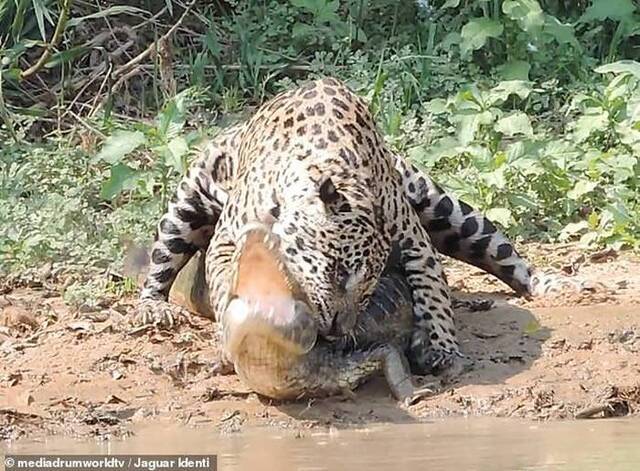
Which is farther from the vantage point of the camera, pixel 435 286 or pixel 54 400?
pixel 435 286

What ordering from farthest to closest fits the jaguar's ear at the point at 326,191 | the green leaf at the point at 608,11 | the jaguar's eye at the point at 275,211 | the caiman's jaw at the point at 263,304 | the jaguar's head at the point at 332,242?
the green leaf at the point at 608,11 < the jaguar's eye at the point at 275,211 < the jaguar's ear at the point at 326,191 < the jaguar's head at the point at 332,242 < the caiman's jaw at the point at 263,304

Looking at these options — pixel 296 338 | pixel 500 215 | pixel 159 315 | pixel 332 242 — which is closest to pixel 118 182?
pixel 159 315

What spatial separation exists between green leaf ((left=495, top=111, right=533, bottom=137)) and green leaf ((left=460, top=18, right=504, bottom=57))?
119cm

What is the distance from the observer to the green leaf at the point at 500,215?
27.8 ft

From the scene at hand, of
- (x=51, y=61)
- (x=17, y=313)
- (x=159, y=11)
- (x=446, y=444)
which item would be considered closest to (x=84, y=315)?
(x=17, y=313)

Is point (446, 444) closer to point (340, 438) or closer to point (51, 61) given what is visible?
point (340, 438)

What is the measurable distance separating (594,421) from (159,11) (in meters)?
6.20

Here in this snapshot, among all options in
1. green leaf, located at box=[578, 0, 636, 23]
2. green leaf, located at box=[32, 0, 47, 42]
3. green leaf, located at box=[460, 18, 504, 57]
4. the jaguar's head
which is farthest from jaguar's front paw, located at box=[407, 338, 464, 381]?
green leaf, located at box=[578, 0, 636, 23]

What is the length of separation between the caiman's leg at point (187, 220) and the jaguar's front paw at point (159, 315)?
21 centimetres

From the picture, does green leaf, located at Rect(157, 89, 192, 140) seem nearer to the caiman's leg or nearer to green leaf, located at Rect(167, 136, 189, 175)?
green leaf, located at Rect(167, 136, 189, 175)

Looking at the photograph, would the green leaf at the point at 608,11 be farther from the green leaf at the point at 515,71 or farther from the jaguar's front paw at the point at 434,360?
the jaguar's front paw at the point at 434,360

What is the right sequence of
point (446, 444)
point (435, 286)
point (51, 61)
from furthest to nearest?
point (51, 61) → point (435, 286) → point (446, 444)

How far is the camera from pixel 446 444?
570cm

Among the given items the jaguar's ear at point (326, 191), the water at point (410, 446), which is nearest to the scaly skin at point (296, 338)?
the water at point (410, 446)
